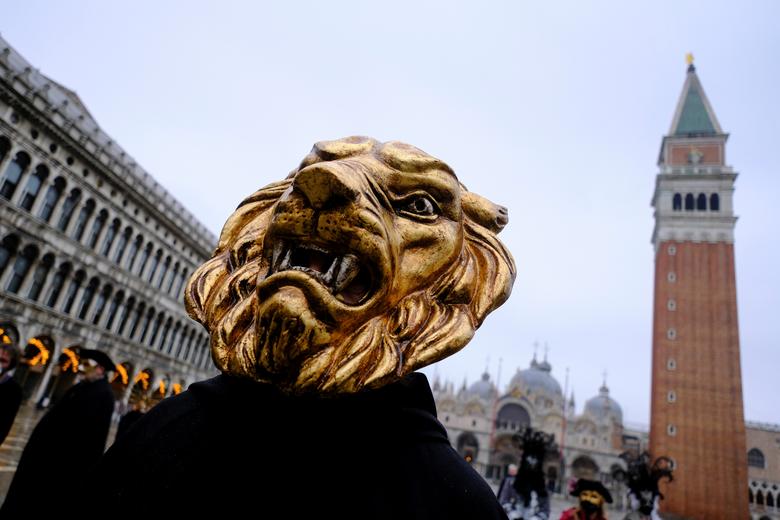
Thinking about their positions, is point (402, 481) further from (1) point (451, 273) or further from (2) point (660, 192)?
(2) point (660, 192)

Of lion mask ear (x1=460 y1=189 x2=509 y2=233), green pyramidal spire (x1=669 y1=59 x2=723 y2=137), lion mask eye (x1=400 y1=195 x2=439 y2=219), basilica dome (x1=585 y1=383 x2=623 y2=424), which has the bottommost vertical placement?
lion mask eye (x1=400 y1=195 x2=439 y2=219)

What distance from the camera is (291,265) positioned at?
0.88 meters

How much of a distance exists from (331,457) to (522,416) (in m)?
57.1

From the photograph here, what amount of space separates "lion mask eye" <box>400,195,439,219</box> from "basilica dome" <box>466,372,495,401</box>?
60890 mm

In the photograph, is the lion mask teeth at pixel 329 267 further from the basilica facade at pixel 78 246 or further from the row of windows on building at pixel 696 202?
the row of windows on building at pixel 696 202

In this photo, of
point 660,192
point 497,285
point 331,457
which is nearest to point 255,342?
point 331,457

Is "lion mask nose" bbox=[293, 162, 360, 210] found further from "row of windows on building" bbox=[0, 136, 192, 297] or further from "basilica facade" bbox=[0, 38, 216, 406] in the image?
"row of windows on building" bbox=[0, 136, 192, 297]

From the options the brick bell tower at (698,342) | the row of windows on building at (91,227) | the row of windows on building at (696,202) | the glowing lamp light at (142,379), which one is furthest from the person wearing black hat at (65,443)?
the row of windows on building at (696,202)

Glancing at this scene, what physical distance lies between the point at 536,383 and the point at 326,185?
62039 mm

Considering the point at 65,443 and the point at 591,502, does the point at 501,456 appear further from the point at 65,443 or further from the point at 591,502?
the point at 65,443

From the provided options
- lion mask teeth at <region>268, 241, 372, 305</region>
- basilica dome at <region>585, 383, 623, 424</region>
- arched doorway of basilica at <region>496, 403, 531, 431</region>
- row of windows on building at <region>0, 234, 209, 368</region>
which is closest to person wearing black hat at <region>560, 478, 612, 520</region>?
lion mask teeth at <region>268, 241, 372, 305</region>

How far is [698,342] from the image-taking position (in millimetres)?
34562

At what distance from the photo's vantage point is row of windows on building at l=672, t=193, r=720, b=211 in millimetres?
38531

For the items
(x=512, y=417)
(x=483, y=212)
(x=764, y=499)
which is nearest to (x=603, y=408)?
(x=512, y=417)
